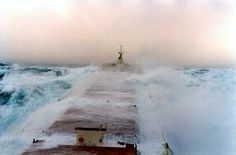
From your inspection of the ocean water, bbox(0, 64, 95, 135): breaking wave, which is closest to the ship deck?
the ocean water

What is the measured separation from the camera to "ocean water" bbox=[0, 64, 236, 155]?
2028 cm

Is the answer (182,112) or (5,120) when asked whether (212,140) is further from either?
(5,120)

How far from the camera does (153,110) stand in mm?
28422

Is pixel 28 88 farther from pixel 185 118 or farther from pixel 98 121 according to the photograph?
pixel 98 121

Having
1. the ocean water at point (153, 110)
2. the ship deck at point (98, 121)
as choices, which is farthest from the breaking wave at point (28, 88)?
the ship deck at point (98, 121)

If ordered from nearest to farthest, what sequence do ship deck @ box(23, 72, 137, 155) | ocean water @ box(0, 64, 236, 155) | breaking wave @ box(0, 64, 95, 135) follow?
ship deck @ box(23, 72, 137, 155)
ocean water @ box(0, 64, 236, 155)
breaking wave @ box(0, 64, 95, 135)

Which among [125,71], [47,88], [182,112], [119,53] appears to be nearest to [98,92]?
[182,112]

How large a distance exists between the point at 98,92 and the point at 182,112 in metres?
7.13

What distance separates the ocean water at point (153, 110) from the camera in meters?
20.3

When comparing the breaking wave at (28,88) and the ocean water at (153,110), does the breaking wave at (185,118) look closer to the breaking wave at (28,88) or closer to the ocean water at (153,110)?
the ocean water at (153,110)

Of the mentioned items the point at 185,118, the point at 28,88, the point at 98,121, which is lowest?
the point at 185,118

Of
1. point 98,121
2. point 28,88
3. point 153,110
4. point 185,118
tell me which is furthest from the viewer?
point 28,88

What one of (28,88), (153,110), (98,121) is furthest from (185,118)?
(28,88)

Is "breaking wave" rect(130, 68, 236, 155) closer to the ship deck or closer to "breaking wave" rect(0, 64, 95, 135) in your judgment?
the ship deck
